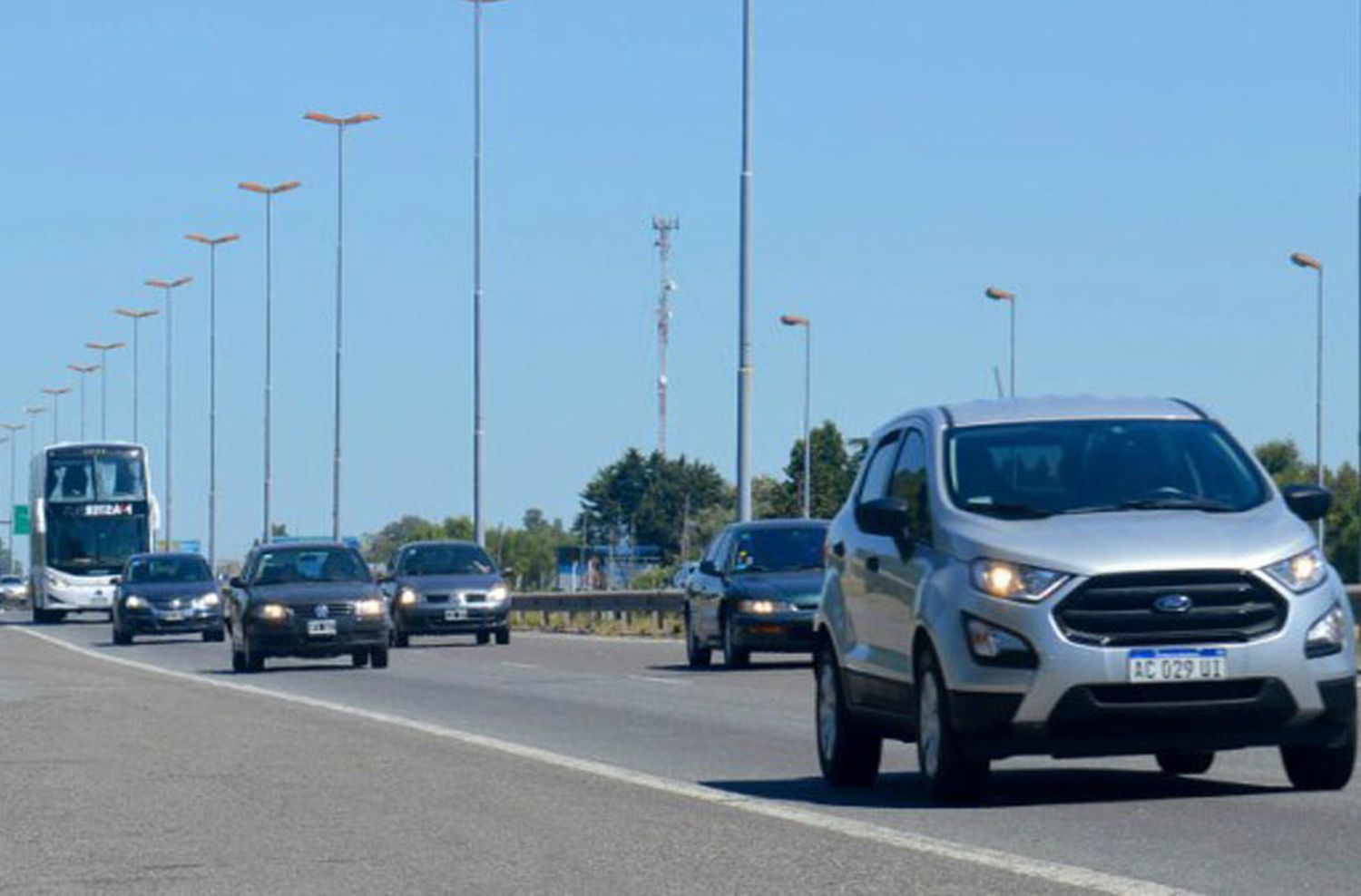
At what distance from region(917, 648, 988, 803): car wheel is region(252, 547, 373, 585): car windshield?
992 inches

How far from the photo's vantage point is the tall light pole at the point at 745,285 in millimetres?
46844

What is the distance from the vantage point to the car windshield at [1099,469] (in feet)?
47.5

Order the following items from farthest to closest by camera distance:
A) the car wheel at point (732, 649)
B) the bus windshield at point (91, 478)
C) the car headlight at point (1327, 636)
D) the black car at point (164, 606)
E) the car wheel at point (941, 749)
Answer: the bus windshield at point (91, 478) < the black car at point (164, 606) < the car wheel at point (732, 649) < the car wheel at point (941, 749) < the car headlight at point (1327, 636)

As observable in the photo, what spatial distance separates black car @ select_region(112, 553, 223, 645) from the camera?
5375 centimetres

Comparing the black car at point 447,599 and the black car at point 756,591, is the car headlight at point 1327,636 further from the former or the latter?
the black car at point 447,599

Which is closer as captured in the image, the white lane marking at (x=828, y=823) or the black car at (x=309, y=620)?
the white lane marking at (x=828, y=823)

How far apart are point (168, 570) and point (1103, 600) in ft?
143

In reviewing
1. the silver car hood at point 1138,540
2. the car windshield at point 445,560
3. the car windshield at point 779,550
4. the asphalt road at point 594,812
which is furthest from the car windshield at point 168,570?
the silver car hood at point 1138,540

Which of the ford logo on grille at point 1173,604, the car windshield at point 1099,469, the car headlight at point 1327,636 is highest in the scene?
the car windshield at point 1099,469

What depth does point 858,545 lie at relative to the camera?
52.0ft

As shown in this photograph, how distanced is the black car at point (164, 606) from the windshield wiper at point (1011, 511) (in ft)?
133

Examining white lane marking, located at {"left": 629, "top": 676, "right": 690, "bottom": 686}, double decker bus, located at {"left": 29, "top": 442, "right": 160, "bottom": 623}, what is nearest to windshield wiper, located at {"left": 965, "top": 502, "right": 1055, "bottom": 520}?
white lane marking, located at {"left": 629, "top": 676, "right": 690, "bottom": 686}

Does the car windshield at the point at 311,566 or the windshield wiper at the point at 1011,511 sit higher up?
the windshield wiper at the point at 1011,511

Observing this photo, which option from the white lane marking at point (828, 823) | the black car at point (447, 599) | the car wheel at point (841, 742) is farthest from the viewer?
the black car at point (447, 599)
